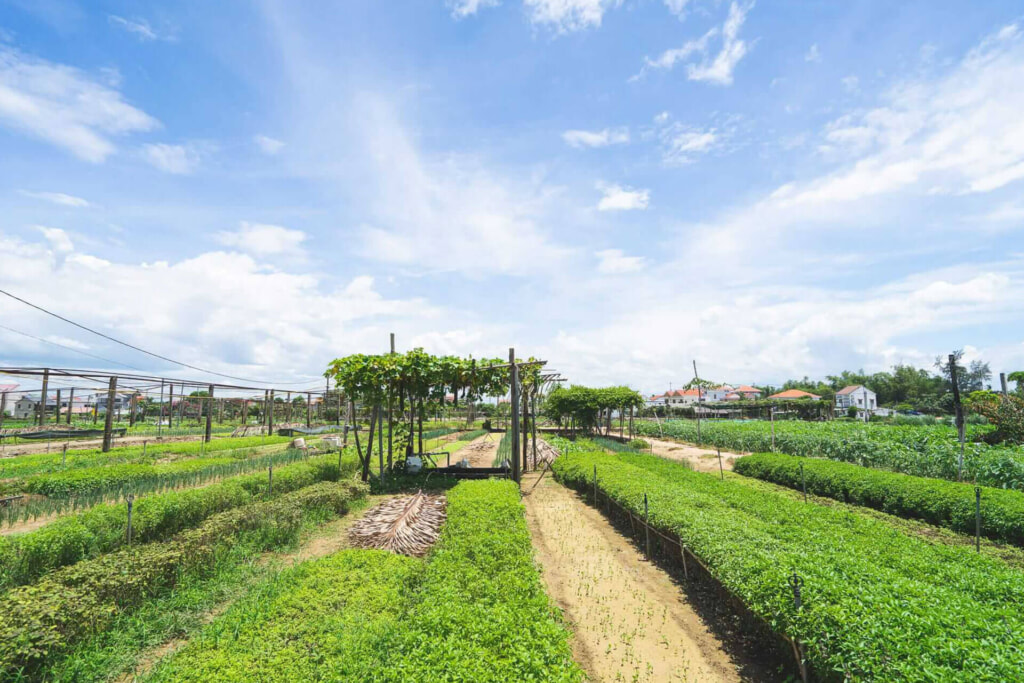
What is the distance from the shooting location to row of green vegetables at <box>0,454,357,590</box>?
592cm

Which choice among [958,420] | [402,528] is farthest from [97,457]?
[958,420]

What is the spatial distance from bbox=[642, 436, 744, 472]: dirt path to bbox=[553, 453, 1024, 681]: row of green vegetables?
35.3 feet

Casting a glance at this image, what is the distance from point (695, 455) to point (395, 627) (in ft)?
68.4

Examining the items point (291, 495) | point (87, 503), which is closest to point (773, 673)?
point (291, 495)

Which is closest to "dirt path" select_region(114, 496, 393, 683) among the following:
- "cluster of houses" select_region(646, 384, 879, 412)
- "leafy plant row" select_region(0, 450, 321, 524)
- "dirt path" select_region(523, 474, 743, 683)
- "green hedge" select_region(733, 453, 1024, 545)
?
"dirt path" select_region(523, 474, 743, 683)

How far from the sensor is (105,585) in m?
5.34

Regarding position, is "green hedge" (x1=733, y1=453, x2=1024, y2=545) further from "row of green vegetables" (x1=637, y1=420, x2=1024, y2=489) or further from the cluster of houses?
the cluster of houses

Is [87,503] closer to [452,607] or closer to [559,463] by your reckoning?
[452,607]

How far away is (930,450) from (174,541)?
22515 millimetres

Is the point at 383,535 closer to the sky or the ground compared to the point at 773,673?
closer to the sky

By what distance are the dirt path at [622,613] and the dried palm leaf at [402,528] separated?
6.96 ft

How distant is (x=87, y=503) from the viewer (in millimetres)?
9297

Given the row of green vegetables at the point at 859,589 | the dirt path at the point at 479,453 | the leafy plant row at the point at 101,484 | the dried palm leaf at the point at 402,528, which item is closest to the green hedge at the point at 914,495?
the row of green vegetables at the point at 859,589

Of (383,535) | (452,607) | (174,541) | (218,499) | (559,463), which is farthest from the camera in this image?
(559,463)
